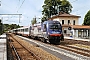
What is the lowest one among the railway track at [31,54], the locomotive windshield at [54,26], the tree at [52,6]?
the railway track at [31,54]

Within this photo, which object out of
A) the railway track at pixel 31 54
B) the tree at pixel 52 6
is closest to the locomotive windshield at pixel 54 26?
the railway track at pixel 31 54

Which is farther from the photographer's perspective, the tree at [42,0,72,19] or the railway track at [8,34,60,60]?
the tree at [42,0,72,19]

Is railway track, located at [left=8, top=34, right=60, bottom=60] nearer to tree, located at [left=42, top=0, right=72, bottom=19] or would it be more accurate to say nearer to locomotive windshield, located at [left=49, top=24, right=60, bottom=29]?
locomotive windshield, located at [left=49, top=24, right=60, bottom=29]

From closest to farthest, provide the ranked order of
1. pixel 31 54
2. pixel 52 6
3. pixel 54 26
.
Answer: pixel 31 54, pixel 54 26, pixel 52 6

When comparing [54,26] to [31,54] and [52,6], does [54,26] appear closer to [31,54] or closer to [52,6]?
[31,54]

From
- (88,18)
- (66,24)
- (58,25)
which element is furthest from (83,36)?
(88,18)

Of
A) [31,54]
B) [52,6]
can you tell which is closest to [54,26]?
[31,54]

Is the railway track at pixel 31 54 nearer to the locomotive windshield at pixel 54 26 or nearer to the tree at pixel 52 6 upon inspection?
→ the locomotive windshield at pixel 54 26

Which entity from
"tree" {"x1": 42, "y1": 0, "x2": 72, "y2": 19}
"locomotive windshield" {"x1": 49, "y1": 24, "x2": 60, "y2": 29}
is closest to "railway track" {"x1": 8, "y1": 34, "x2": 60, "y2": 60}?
"locomotive windshield" {"x1": 49, "y1": 24, "x2": 60, "y2": 29}

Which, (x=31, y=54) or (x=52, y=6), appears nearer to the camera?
(x=31, y=54)

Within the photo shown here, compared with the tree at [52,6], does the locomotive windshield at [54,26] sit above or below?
below

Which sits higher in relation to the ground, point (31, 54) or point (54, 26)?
point (54, 26)

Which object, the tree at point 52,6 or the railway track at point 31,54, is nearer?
the railway track at point 31,54

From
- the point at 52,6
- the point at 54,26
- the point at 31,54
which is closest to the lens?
the point at 31,54
